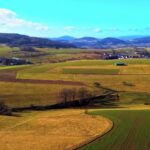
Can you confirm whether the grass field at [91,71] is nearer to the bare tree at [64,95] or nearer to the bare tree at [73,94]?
the bare tree at [73,94]

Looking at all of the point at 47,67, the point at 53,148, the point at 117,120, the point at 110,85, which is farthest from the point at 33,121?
the point at 47,67

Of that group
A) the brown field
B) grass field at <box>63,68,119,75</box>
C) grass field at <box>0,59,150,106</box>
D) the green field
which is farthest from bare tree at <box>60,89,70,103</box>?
grass field at <box>63,68,119,75</box>

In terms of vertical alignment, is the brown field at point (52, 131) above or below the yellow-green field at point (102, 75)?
below

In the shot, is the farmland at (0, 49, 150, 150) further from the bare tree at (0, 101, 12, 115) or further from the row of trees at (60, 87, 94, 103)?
the bare tree at (0, 101, 12, 115)

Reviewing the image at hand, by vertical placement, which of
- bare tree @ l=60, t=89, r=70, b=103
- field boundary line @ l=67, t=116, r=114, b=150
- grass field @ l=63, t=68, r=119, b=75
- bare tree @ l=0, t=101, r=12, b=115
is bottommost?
bare tree @ l=0, t=101, r=12, b=115

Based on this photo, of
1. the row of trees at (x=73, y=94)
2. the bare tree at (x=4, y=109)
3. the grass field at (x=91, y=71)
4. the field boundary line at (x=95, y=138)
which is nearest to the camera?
the field boundary line at (x=95, y=138)

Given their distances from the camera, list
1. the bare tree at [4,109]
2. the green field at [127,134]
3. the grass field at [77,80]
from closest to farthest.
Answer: the green field at [127,134], the bare tree at [4,109], the grass field at [77,80]

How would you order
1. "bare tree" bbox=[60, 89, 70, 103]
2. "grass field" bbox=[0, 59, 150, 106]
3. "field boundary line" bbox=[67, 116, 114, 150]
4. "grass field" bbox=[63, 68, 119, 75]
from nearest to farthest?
"field boundary line" bbox=[67, 116, 114, 150], "bare tree" bbox=[60, 89, 70, 103], "grass field" bbox=[0, 59, 150, 106], "grass field" bbox=[63, 68, 119, 75]

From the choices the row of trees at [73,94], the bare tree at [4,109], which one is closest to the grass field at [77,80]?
the row of trees at [73,94]

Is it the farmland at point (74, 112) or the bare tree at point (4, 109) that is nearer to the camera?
the farmland at point (74, 112)
